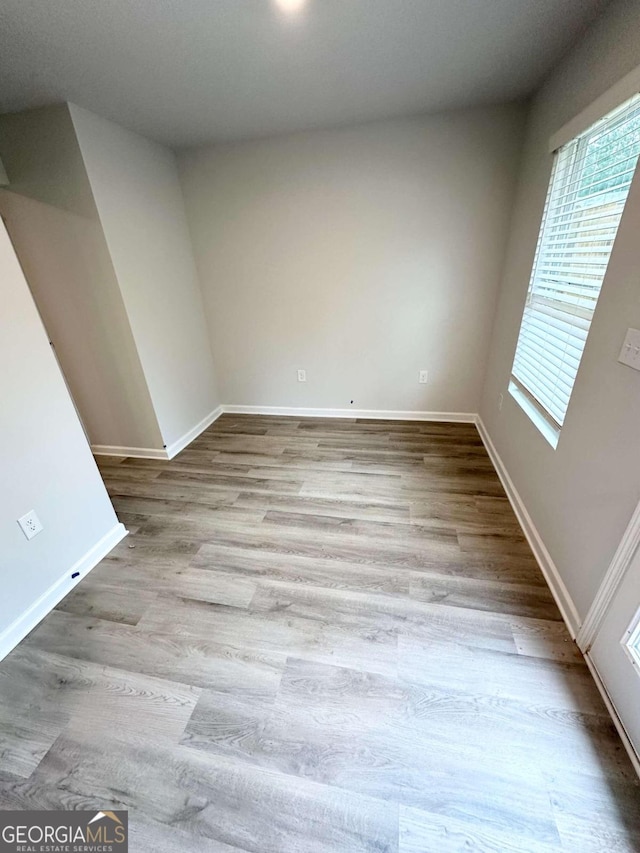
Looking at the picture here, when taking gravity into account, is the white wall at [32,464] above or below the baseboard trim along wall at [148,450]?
above

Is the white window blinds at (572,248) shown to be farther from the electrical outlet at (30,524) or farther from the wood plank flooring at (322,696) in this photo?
the electrical outlet at (30,524)

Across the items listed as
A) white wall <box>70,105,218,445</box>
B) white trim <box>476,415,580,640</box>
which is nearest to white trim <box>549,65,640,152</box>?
white trim <box>476,415,580,640</box>

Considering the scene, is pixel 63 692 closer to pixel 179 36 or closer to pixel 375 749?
pixel 375 749

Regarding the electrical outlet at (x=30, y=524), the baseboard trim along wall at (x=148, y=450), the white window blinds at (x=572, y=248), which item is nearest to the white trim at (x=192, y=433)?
the baseboard trim along wall at (x=148, y=450)

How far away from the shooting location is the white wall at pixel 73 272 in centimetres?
201

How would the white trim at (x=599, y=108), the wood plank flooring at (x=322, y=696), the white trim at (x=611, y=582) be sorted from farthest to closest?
the white trim at (x=599, y=108)
the white trim at (x=611, y=582)
the wood plank flooring at (x=322, y=696)

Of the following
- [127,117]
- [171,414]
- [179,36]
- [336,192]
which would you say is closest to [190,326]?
[171,414]

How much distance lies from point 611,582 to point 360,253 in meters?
2.68

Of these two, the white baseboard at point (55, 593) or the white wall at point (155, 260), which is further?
the white wall at point (155, 260)

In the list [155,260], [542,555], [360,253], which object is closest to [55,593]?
[155,260]

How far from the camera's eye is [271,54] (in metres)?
→ 1.61

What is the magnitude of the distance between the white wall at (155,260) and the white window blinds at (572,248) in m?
2.69

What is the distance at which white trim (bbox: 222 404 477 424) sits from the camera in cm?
324

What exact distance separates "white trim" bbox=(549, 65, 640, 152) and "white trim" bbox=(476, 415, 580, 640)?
1.84 meters
